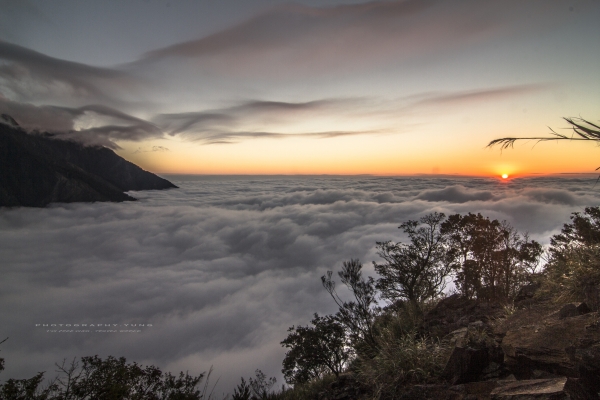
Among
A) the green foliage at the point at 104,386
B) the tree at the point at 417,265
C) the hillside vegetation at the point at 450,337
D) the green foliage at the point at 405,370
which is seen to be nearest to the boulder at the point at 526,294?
the hillside vegetation at the point at 450,337

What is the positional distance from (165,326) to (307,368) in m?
124

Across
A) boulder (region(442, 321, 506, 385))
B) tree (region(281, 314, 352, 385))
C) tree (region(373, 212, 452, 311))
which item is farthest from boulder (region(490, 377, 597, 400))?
tree (region(281, 314, 352, 385))

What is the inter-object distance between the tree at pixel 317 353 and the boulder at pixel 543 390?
651 inches

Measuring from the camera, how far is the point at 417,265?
18938 mm

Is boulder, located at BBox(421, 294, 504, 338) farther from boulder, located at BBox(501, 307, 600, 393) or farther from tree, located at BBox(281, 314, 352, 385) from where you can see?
tree, located at BBox(281, 314, 352, 385)

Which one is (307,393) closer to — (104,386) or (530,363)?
(530,363)

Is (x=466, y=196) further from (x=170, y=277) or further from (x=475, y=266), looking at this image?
(x=170, y=277)

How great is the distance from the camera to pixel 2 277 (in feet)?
514

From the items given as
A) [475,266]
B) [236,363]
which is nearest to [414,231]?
[475,266]

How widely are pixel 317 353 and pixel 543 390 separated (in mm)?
18347

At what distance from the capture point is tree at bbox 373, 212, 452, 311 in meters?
18.9

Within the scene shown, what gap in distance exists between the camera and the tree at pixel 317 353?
65.0 ft

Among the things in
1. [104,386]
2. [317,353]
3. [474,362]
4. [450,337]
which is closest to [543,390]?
[474,362]

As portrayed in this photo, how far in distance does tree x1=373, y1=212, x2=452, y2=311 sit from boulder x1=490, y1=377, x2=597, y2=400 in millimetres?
15003
